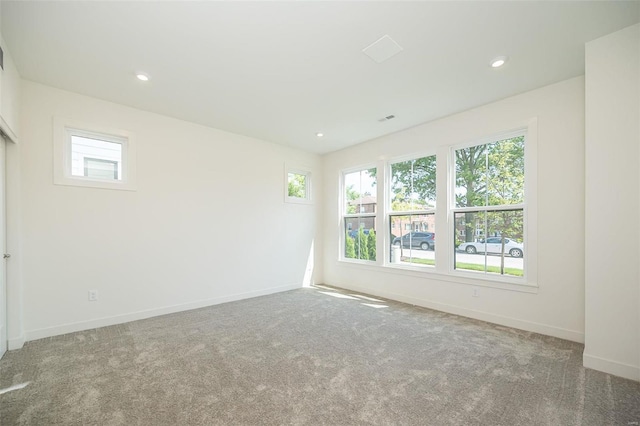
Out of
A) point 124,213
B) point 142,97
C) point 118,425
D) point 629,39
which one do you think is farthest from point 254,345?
point 629,39

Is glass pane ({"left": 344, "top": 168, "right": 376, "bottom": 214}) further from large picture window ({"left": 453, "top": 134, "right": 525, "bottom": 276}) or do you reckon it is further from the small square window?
large picture window ({"left": 453, "top": 134, "right": 525, "bottom": 276})

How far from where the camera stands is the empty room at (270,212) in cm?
201

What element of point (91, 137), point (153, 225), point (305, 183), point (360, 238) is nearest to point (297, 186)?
point (305, 183)

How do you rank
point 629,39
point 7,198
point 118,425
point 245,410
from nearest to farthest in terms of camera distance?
point 118,425 → point 245,410 → point 629,39 → point 7,198

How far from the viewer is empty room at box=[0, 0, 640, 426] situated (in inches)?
79.3

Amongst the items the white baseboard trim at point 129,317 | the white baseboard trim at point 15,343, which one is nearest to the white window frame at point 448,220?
the white baseboard trim at point 129,317

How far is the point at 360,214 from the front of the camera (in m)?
5.31

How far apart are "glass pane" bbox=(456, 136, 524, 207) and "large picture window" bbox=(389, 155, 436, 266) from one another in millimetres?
428

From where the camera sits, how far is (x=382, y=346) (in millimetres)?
2795

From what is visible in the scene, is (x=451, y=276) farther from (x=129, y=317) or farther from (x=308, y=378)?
(x=129, y=317)

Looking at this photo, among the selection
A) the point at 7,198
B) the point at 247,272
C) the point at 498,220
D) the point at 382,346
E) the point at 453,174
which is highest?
the point at 453,174

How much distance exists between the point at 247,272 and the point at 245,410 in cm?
301

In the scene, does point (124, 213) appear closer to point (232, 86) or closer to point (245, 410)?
point (232, 86)

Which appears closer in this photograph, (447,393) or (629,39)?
(447,393)
